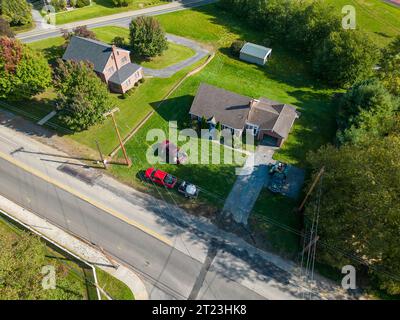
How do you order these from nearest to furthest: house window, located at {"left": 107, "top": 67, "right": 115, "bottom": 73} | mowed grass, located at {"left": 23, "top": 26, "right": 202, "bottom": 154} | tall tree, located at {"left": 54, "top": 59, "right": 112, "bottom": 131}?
1. tall tree, located at {"left": 54, "top": 59, "right": 112, "bottom": 131}
2. mowed grass, located at {"left": 23, "top": 26, "right": 202, "bottom": 154}
3. house window, located at {"left": 107, "top": 67, "right": 115, "bottom": 73}

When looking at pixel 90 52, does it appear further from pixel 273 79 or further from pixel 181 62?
pixel 273 79

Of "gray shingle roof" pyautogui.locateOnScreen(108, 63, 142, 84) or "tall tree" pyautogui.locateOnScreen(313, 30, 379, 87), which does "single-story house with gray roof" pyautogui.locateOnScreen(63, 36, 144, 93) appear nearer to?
"gray shingle roof" pyautogui.locateOnScreen(108, 63, 142, 84)

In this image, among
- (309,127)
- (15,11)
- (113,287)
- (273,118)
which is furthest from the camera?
(15,11)

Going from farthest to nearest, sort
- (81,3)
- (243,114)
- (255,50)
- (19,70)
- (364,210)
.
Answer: (81,3), (255,50), (243,114), (19,70), (364,210)

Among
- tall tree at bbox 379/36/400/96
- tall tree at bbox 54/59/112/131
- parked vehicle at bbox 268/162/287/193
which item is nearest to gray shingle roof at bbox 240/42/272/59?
tall tree at bbox 379/36/400/96

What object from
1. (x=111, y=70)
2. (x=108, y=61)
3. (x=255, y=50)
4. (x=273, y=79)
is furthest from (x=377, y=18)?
(x=108, y=61)

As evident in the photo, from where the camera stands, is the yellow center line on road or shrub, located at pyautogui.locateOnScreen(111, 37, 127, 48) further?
shrub, located at pyautogui.locateOnScreen(111, 37, 127, 48)

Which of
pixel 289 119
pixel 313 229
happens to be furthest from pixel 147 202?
pixel 289 119

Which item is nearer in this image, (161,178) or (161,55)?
(161,178)

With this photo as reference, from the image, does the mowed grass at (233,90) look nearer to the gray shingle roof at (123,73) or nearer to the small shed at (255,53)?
the small shed at (255,53)
